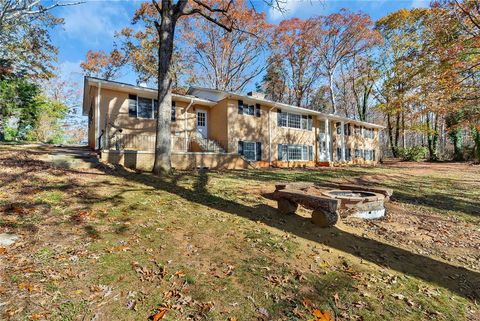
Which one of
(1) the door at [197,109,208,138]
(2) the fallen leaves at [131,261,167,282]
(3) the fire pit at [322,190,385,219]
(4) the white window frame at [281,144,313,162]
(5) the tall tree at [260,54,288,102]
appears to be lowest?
(2) the fallen leaves at [131,261,167,282]

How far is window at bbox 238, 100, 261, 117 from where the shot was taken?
58.9ft

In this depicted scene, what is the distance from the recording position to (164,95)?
9.67 meters

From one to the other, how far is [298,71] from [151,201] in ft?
99.2

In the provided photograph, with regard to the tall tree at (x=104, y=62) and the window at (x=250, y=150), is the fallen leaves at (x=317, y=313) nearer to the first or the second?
the window at (x=250, y=150)

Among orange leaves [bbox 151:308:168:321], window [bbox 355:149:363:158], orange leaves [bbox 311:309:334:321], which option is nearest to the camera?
orange leaves [bbox 151:308:168:321]

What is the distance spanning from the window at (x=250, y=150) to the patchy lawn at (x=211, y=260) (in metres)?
11.3

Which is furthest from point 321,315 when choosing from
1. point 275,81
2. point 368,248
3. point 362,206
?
point 275,81

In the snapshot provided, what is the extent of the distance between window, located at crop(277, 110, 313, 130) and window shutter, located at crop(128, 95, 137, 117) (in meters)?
10.9

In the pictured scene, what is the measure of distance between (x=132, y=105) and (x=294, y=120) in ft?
43.1

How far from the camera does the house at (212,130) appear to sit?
1377 centimetres

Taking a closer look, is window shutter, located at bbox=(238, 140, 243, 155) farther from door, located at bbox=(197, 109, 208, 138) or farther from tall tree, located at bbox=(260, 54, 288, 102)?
tall tree, located at bbox=(260, 54, 288, 102)

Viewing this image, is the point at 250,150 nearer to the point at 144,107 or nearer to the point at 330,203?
the point at 144,107

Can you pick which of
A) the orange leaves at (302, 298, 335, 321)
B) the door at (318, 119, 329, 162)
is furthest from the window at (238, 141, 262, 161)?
the orange leaves at (302, 298, 335, 321)

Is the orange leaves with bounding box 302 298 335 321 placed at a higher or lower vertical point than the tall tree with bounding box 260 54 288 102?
lower
